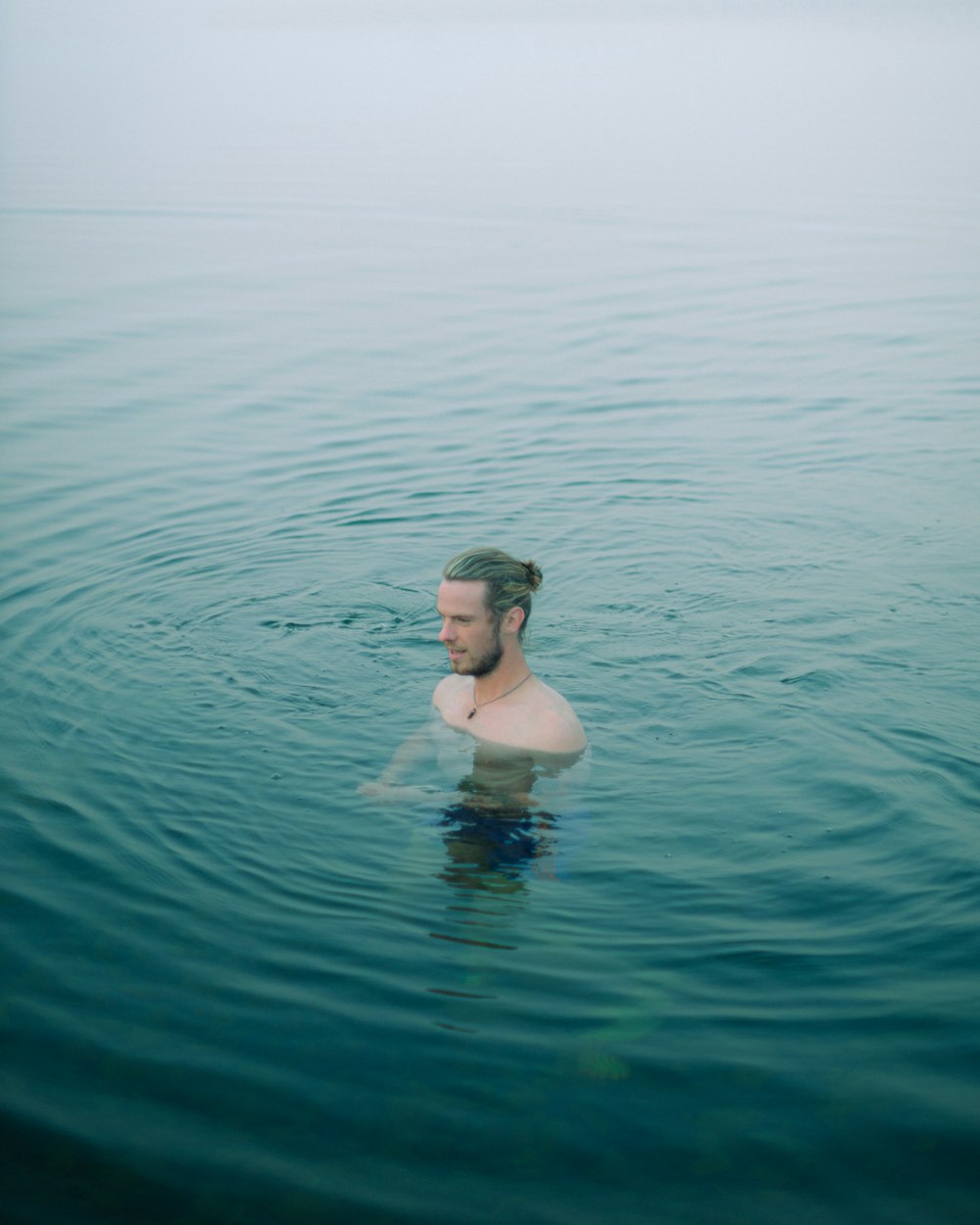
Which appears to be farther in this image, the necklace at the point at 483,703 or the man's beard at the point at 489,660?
the necklace at the point at 483,703

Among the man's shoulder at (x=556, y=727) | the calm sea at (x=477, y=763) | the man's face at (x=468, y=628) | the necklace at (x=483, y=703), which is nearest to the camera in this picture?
the calm sea at (x=477, y=763)

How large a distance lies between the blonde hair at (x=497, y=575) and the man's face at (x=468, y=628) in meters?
0.03

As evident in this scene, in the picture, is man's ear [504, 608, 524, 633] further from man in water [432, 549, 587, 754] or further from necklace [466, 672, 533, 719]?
necklace [466, 672, 533, 719]

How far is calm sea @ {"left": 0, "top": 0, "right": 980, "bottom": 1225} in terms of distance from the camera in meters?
4.61

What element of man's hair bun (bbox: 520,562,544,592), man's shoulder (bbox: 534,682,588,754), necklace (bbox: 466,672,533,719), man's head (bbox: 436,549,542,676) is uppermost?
man's hair bun (bbox: 520,562,544,592)

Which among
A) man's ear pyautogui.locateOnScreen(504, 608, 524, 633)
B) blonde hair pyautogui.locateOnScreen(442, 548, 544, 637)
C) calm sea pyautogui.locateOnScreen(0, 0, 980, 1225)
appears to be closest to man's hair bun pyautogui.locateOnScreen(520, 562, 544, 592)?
blonde hair pyautogui.locateOnScreen(442, 548, 544, 637)

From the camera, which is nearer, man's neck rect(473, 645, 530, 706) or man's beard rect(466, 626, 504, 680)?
man's beard rect(466, 626, 504, 680)

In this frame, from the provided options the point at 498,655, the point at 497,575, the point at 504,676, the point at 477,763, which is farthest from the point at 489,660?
the point at 477,763

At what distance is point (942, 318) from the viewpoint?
19422 mm

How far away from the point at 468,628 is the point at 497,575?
0.30 meters

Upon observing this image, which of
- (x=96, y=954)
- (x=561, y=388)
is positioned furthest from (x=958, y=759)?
(x=561, y=388)

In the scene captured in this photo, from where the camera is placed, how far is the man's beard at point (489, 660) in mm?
6652

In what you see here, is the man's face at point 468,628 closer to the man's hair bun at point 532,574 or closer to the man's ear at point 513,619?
the man's ear at point 513,619

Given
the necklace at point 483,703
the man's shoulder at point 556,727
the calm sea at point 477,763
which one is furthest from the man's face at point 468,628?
the calm sea at point 477,763
